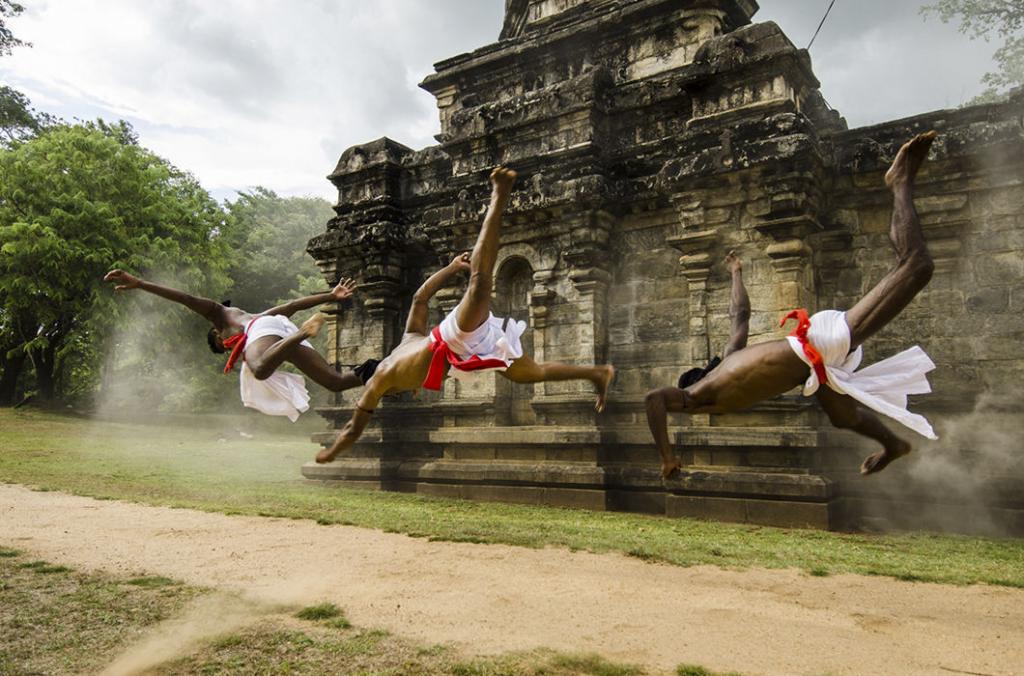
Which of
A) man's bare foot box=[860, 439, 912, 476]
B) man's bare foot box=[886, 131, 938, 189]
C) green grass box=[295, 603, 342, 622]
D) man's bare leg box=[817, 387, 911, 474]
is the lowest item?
green grass box=[295, 603, 342, 622]

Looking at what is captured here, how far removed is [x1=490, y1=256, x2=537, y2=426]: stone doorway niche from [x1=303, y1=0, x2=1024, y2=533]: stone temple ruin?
4 centimetres

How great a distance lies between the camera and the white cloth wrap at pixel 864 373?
4.77 metres

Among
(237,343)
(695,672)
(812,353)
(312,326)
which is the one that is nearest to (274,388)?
(237,343)

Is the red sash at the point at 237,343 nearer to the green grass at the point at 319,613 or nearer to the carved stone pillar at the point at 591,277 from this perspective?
the green grass at the point at 319,613

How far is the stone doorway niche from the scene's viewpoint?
12.2 metres

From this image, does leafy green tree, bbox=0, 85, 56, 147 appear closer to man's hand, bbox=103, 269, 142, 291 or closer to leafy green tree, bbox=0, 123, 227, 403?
leafy green tree, bbox=0, 123, 227, 403

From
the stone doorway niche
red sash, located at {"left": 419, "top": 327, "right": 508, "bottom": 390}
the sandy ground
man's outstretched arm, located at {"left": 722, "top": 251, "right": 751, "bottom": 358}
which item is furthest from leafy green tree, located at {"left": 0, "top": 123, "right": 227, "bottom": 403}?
man's outstretched arm, located at {"left": 722, "top": 251, "right": 751, "bottom": 358}

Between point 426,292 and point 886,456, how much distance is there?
11.2 ft

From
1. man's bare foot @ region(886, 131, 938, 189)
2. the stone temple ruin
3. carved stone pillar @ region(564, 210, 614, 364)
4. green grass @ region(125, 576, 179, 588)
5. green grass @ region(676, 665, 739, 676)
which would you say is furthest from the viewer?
carved stone pillar @ region(564, 210, 614, 364)

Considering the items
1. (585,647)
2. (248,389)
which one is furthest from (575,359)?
(585,647)

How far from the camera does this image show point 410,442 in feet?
44.4

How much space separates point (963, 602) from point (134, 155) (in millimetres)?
31015

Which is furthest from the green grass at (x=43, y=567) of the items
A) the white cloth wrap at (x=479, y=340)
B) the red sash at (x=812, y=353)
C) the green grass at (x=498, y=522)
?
the red sash at (x=812, y=353)

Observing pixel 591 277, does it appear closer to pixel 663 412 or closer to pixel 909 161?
pixel 663 412
